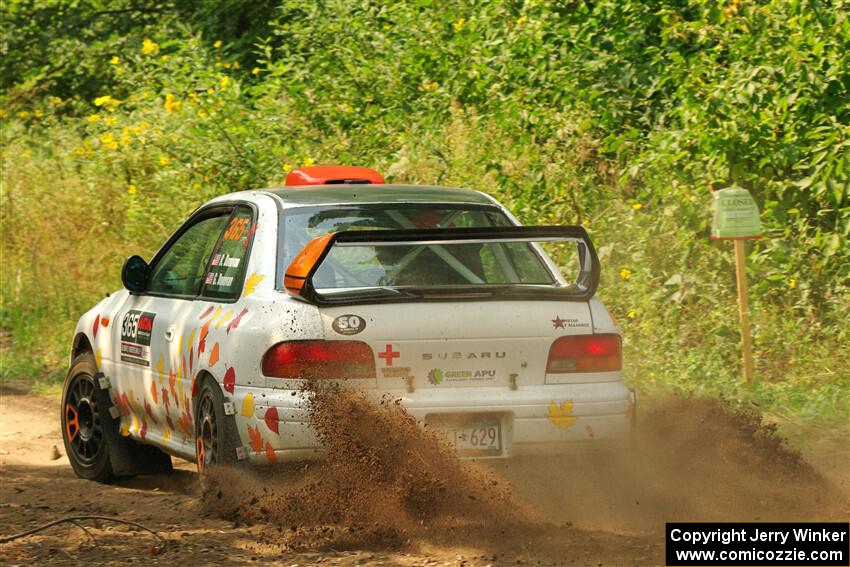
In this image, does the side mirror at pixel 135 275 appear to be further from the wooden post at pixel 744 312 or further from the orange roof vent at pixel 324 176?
the wooden post at pixel 744 312

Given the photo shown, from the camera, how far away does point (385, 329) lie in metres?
6.14

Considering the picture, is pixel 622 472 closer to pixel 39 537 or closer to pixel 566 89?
pixel 39 537

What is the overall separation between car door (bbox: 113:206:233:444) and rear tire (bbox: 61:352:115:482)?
0.24m

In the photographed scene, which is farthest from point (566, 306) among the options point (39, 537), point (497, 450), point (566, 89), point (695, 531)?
point (566, 89)

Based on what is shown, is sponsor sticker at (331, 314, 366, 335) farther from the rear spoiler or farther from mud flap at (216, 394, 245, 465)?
mud flap at (216, 394, 245, 465)

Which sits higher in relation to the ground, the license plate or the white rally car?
the white rally car

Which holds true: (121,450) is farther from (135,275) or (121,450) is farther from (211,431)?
(211,431)

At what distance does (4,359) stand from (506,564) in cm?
895

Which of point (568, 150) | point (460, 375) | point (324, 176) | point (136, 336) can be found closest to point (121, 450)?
point (136, 336)

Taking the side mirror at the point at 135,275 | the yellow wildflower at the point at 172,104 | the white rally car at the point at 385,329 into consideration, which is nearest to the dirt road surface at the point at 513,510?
the white rally car at the point at 385,329

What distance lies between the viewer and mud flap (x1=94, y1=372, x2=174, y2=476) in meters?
8.04

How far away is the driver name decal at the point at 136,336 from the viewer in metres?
7.61

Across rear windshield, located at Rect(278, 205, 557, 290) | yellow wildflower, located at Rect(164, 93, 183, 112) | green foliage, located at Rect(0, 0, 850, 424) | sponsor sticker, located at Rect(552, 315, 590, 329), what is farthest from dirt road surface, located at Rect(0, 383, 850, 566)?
yellow wildflower, located at Rect(164, 93, 183, 112)

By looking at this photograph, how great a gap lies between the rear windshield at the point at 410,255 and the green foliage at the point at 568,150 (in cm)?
273
